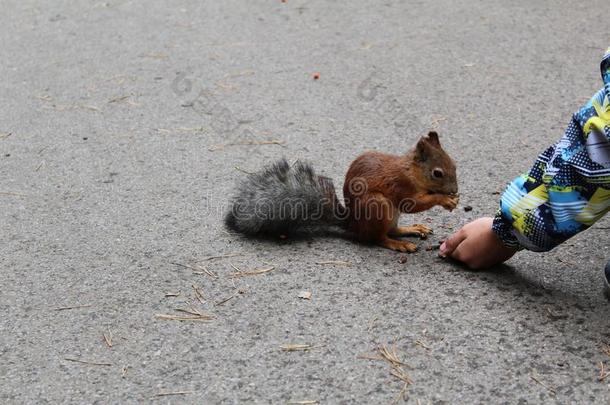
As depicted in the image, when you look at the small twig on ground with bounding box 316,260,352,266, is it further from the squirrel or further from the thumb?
the thumb

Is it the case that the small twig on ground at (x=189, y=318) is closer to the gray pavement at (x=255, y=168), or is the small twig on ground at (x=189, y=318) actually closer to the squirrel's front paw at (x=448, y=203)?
the gray pavement at (x=255, y=168)

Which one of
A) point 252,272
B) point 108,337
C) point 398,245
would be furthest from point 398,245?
point 108,337

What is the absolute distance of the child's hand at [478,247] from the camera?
217cm

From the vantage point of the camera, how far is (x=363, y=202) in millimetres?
2359

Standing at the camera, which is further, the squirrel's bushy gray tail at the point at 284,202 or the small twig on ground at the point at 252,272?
the squirrel's bushy gray tail at the point at 284,202

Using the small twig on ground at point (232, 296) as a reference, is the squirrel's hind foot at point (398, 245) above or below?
above

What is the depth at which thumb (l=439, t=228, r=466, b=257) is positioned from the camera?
229cm

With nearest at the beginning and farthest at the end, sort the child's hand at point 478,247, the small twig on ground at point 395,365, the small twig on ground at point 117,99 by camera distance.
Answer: the small twig on ground at point 395,365, the child's hand at point 478,247, the small twig on ground at point 117,99

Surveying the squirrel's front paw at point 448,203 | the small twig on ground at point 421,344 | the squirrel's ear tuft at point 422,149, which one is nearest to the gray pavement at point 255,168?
the small twig on ground at point 421,344

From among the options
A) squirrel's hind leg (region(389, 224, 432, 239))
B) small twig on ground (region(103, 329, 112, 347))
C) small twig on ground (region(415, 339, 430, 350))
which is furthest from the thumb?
small twig on ground (region(103, 329, 112, 347))

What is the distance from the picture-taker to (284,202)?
237cm

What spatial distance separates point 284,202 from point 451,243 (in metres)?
0.51

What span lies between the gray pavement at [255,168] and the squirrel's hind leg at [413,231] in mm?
99

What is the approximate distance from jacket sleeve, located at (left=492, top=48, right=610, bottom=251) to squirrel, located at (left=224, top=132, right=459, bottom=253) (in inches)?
13.3
